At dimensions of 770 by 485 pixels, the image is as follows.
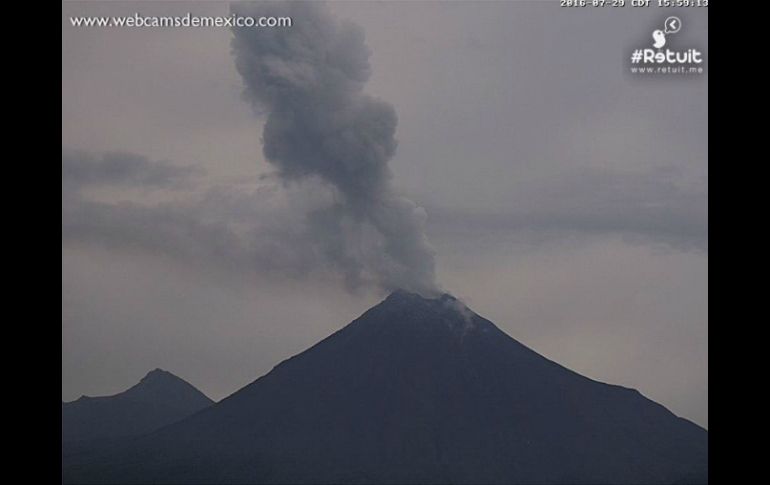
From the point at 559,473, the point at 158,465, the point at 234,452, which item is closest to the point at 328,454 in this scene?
the point at 234,452

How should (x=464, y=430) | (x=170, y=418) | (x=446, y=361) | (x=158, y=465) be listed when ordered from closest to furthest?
(x=158, y=465)
(x=464, y=430)
(x=446, y=361)
(x=170, y=418)

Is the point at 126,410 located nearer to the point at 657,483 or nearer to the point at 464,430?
the point at 464,430

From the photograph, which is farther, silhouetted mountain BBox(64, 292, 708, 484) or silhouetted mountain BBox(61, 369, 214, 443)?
silhouetted mountain BBox(61, 369, 214, 443)

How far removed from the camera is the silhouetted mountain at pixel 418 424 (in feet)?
324

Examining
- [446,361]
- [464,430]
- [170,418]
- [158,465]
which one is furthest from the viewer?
[170,418]

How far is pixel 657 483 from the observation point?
102875 millimetres

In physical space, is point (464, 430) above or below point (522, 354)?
below

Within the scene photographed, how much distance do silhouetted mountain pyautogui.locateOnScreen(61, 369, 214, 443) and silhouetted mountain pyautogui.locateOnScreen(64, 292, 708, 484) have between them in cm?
2115

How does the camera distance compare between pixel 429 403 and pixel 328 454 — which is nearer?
pixel 328 454

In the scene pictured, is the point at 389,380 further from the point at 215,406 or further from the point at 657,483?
the point at 657,483

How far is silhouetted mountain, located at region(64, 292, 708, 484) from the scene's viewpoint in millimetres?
98812

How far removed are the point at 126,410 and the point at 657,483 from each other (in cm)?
7305

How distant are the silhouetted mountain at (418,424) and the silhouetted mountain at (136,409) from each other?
2115 centimetres

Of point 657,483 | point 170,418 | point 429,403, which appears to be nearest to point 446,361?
point 429,403
